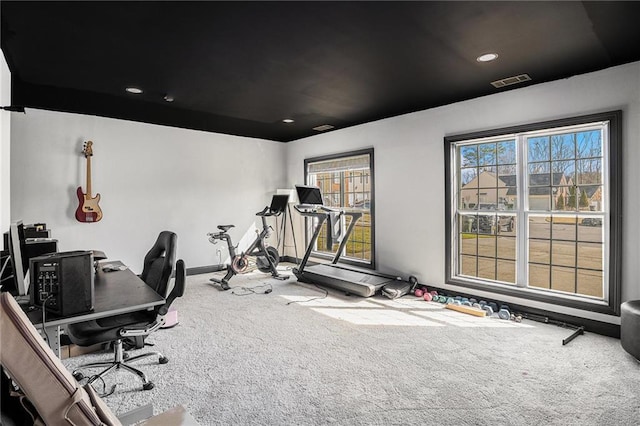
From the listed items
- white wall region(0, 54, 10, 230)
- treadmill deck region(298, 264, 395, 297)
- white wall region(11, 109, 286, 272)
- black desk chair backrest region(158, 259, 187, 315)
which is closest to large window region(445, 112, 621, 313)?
treadmill deck region(298, 264, 395, 297)

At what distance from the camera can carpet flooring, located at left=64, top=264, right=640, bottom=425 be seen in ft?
7.34

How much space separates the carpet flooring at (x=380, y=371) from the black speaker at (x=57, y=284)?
780 mm

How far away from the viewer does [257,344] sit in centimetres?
331

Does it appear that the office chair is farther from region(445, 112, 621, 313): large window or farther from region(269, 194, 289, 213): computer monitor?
region(445, 112, 621, 313): large window

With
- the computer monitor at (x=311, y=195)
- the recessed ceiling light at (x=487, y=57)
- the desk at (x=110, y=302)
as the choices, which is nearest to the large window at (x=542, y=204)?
the recessed ceiling light at (x=487, y=57)

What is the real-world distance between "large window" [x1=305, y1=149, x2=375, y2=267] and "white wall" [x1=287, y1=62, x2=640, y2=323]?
18 cm

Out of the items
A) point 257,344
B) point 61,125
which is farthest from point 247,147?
point 257,344

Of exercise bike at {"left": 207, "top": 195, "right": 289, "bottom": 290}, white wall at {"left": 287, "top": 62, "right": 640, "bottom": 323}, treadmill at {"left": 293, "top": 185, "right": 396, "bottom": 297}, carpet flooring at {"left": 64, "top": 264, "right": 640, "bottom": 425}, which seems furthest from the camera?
exercise bike at {"left": 207, "top": 195, "right": 289, "bottom": 290}

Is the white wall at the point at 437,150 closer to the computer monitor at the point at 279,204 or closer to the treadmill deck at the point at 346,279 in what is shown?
the treadmill deck at the point at 346,279

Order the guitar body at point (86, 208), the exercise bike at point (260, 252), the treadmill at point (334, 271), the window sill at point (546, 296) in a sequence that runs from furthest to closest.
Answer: the exercise bike at point (260, 252) → the guitar body at point (86, 208) → the treadmill at point (334, 271) → the window sill at point (546, 296)

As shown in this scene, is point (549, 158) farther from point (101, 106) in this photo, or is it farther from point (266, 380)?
point (101, 106)

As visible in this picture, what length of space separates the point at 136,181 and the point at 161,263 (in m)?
3.07

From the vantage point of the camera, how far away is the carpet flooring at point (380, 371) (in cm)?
224

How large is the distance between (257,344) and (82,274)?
67.6 inches
